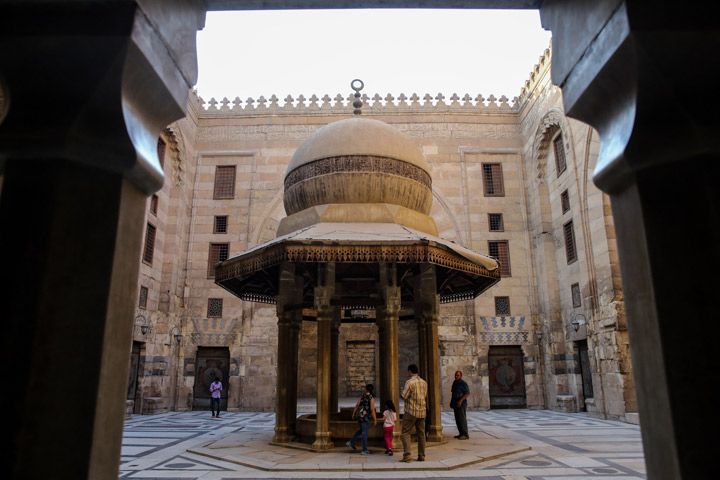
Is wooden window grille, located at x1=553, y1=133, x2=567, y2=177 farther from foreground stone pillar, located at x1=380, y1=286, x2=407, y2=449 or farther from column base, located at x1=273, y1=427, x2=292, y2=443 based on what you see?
column base, located at x1=273, y1=427, x2=292, y2=443

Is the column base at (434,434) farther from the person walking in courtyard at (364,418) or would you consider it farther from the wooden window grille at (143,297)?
the wooden window grille at (143,297)

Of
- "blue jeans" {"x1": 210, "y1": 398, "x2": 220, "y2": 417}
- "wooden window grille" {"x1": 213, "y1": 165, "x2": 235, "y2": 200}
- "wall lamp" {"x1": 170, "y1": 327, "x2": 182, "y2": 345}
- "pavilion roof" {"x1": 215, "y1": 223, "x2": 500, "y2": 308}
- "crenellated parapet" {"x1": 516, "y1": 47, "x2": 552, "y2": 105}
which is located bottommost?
"blue jeans" {"x1": 210, "y1": 398, "x2": 220, "y2": 417}

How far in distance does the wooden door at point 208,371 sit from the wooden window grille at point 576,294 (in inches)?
467

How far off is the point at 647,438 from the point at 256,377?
16521 millimetres

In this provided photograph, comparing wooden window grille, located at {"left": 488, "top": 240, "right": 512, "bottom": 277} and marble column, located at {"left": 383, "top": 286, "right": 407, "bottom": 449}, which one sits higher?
wooden window grille, located at {"left": 488, "top": 240, "right": 512, "bottom": 277}

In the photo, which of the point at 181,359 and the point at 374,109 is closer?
the point at 181,359

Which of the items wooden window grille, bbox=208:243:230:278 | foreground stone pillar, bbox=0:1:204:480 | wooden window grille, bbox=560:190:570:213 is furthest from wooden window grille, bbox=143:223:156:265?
foreground stone pillar, bbox=0:1:204:480

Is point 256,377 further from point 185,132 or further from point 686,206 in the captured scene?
point 686,206

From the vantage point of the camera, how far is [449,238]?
61.2 ft

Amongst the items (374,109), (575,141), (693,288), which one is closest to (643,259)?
(693,288)

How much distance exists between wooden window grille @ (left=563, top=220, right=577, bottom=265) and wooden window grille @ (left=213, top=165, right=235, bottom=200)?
1199 cm

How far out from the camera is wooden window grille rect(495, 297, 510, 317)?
710 inches

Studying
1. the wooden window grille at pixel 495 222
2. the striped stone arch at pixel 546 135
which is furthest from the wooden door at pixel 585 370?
the striped stone arch at pixel 546 135

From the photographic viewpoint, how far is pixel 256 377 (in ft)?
57.5
